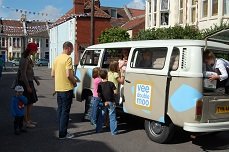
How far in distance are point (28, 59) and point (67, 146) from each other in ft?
8.39

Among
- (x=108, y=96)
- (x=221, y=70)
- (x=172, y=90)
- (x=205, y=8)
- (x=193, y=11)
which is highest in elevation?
(x=193, y=11)

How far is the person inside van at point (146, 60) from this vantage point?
7.98 meters

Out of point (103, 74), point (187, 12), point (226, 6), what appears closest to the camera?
point (103, 74)

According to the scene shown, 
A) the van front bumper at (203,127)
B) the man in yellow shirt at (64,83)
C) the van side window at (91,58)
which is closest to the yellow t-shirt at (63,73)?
the man in yellow shirt at (64,83)

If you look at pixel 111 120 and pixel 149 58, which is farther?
pixel 111 120

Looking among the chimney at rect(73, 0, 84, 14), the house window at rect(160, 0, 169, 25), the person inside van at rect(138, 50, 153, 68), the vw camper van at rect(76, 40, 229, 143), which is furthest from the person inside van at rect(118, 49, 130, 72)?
the chimney at rect(73, 0, 84, 14)

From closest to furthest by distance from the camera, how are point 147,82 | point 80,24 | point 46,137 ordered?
point 147,82
point 46,137
point 80,24

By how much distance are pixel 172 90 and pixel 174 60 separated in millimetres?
594

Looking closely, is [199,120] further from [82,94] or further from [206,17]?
[206,17]

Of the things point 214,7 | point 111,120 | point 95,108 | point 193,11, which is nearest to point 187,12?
point 193,11

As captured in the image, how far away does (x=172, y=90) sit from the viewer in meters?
7.15

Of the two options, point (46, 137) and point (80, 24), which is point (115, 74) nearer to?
point (46, 137)

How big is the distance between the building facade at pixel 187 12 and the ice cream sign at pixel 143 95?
46.7ft

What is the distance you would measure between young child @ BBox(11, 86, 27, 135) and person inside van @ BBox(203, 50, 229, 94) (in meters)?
4.06
